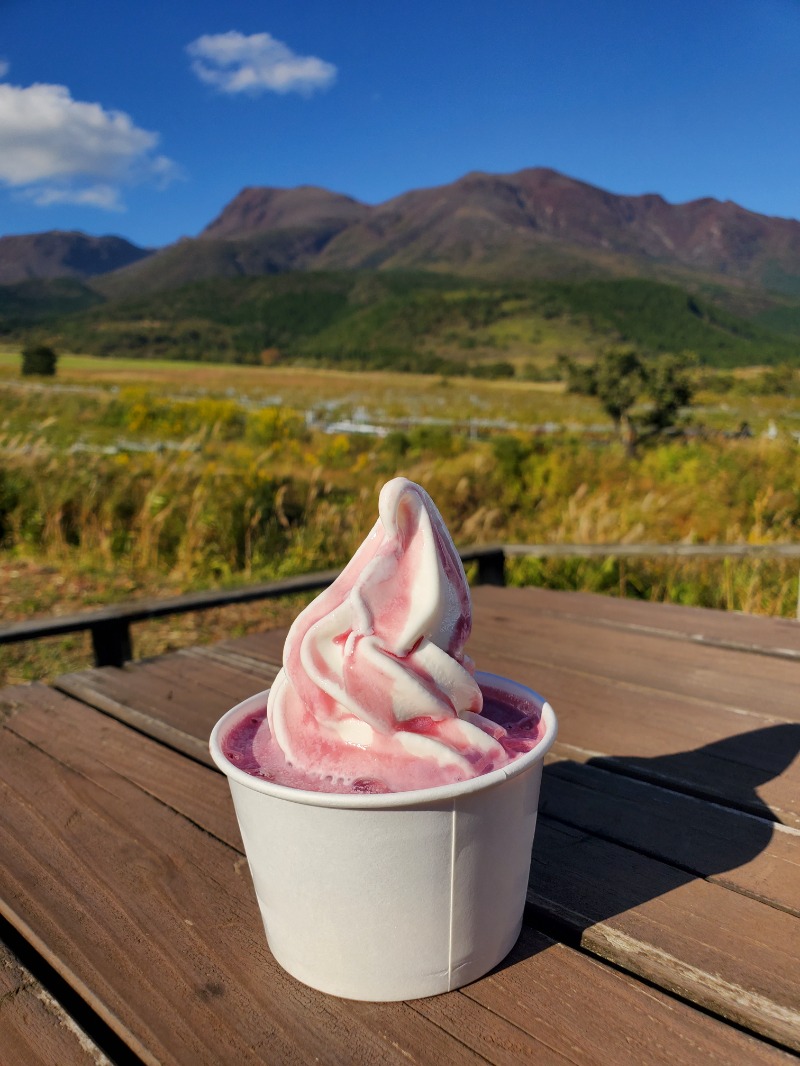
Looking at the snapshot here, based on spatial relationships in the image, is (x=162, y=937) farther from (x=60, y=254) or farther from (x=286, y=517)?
(x=60, y=254)

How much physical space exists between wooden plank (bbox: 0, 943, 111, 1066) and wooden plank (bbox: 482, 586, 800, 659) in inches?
85.9

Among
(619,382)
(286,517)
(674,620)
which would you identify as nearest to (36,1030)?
(674,620)

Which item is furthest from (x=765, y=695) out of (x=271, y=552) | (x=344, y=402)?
(x=344, y=402)

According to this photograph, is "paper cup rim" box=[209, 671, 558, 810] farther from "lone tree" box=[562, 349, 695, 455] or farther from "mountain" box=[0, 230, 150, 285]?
"mountain" box=[0, 230, 150, 285]

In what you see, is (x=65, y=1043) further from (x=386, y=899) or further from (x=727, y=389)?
(x=727, y=389)

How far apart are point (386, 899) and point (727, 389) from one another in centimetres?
5367

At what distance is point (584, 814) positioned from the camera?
1.51 m

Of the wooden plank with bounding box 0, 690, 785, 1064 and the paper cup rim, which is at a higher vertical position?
the paper cup rim

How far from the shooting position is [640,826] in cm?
146

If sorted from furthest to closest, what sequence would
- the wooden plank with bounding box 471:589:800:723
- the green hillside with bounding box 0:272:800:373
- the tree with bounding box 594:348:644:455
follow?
1. the green hillside with bounding box 0:272:800:373
2. the tree with bounding box 594:348:644:455
3. the wooden plank with bounding box 471:589:800:723

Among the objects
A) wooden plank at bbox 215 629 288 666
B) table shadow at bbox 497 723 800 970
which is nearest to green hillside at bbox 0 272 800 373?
wooden plank at bbox 215 629 288 666

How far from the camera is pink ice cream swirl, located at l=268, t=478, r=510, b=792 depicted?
996 mm

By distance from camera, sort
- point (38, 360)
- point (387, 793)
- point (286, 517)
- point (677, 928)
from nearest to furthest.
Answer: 1. point (387, 793)
2. point (677, 928)
3. point (286, 517)
4. point (38, 360)

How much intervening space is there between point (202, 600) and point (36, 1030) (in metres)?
1.98
